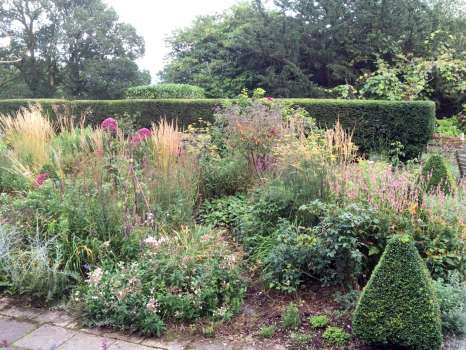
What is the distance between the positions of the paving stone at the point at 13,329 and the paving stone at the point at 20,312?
7 cm

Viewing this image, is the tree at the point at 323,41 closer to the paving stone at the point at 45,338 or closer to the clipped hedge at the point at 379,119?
the clipped hedge at the point at 379,119

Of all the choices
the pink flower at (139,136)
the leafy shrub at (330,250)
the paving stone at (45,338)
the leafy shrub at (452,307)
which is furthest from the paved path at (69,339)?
the pink flower at (139,136)

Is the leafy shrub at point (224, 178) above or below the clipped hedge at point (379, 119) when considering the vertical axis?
below

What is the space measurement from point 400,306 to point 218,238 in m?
1.60

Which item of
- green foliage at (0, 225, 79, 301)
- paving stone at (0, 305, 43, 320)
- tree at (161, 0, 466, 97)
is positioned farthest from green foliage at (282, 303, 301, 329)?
tree at (161, 0, 466, 97)

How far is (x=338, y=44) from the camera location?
12.2m

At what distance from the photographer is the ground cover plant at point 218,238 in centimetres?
284

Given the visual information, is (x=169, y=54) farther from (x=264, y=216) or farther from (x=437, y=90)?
(x=264, y=216)

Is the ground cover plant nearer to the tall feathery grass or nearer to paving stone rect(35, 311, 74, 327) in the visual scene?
paving stone rect(35, 311, 74, 327)

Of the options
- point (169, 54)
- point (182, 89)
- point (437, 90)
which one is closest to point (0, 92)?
point (169, 54)

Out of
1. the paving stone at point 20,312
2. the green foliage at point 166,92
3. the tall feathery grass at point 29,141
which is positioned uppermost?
the green foliage at point 166,92

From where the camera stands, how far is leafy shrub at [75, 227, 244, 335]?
110 inches

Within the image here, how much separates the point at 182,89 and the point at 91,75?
8.84m

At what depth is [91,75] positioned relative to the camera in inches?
761
